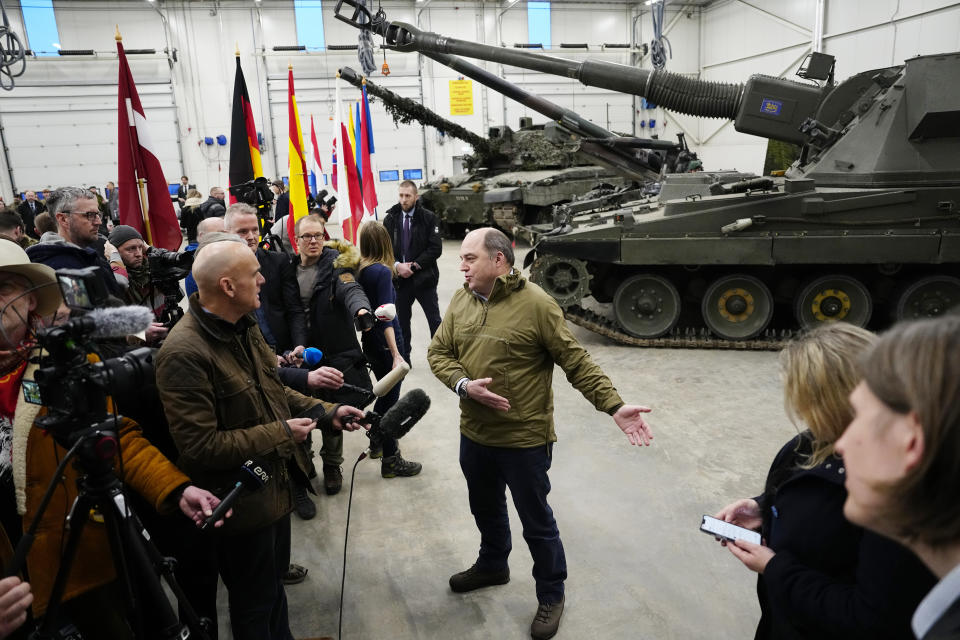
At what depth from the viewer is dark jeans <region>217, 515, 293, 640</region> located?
2.30 meters

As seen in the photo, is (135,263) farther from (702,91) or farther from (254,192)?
(702,91)

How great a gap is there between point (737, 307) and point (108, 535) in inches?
252

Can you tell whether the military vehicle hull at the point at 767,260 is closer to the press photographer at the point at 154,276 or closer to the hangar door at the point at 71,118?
the press photographer at the point at 154,276

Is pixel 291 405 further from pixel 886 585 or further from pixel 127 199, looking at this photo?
pixel 127 199

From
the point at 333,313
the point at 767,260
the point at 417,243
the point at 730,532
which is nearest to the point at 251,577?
the point at 730,532

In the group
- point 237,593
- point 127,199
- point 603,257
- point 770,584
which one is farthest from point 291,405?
point 603,257

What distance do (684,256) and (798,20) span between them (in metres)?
15.8

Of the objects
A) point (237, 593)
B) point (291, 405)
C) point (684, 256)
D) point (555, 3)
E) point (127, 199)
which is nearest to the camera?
point (237, 593)

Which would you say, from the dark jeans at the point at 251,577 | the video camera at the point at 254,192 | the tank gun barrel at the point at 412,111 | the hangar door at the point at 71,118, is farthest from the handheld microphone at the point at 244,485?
the hangar door at the point at 71,118

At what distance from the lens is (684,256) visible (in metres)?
6.51

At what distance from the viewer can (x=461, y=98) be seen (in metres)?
21.3

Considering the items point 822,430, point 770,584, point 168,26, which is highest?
point 168,26

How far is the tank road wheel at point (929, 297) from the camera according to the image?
6.57m

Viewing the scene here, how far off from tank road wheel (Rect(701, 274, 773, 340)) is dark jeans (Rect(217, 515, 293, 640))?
18.6 feet
